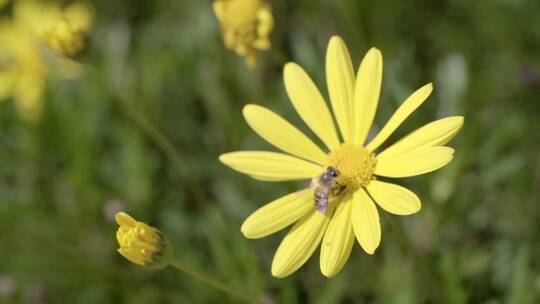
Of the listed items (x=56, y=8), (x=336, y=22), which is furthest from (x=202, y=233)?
(x=56, y=8)

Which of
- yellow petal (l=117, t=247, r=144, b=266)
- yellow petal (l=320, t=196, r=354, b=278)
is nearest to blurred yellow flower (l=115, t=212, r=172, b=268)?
yellow petal (l=117, t=247, r=144, b=266)

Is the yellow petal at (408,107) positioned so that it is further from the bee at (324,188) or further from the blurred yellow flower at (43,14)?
the blurred yellow flower at (43,14)

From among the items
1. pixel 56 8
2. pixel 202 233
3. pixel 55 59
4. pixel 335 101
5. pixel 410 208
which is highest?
pixel 56 8

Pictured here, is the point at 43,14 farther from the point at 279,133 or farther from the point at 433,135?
the point at 433,135

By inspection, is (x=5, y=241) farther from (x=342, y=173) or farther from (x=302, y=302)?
(x=342, y=173)

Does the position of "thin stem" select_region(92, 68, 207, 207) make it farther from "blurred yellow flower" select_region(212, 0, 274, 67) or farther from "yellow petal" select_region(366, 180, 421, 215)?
"yellow petal" select_region(366, 180, 421, 215)

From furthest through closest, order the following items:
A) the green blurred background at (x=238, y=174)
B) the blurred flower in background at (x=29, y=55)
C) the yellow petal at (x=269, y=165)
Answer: the blurred flower in background at (x=29, y=55) < the green blurred background at (x=238, y=174) < the yellow petal at (x=269, y=165)

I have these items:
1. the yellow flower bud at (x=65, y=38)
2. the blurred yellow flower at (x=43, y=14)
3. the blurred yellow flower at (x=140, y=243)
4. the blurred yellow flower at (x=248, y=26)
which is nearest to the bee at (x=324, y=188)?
the blurred yellow flower at (x=140, y=243)
